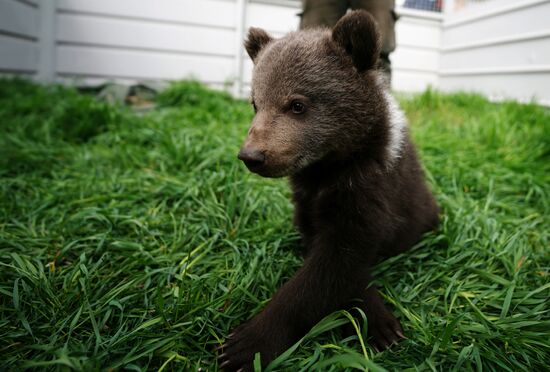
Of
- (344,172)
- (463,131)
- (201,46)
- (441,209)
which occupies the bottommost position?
(441,209)

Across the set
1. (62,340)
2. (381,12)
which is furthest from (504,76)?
(62,340)

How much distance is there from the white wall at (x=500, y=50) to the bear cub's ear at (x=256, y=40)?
523 centimetres

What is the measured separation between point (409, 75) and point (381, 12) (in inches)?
250

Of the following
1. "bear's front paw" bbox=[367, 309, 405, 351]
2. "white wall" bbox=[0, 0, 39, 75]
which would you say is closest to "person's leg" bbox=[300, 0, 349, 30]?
"bear's front paw" bbox=[367, 309, 405, 351]

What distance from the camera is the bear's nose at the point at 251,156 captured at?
6.04 feet

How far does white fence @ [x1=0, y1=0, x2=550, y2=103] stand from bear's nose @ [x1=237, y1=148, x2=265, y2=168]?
632 cm

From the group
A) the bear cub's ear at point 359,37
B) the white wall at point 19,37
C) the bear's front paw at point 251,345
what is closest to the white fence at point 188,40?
the white wall at point 19,37

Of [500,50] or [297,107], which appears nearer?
[297,107]

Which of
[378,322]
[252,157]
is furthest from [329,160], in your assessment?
[378,322]

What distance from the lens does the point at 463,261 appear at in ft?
8.48

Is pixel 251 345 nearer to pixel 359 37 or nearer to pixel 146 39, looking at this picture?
pixel 359 37

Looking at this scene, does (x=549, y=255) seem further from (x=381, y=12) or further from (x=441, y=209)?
(x=381, y=12)

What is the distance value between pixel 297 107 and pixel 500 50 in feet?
22.4

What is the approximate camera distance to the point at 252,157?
184 cm
